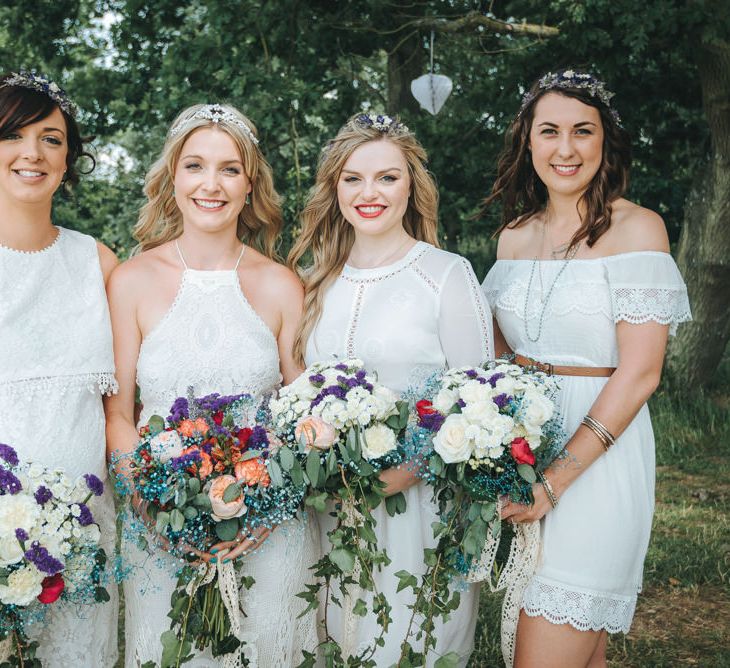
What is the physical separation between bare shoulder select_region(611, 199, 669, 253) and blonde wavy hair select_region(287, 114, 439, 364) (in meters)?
0.85

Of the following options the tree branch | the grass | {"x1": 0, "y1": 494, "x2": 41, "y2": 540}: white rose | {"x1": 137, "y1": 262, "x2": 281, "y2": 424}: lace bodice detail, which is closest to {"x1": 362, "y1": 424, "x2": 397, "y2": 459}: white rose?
{"x1": 137, "y1": 262, "x2": 281, "y2": 424}: lace bodice detail

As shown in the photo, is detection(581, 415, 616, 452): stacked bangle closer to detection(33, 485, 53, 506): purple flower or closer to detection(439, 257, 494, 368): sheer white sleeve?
detection(439, 257, 494, 368): sheer white sleeve

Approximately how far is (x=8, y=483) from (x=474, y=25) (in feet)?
21.9

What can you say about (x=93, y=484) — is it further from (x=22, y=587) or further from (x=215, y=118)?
(x=215, y=118)

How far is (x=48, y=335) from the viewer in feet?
10.5

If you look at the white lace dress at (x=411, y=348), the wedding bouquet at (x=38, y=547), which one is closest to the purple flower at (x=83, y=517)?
the wedding bouquet at (x=38, y=547)

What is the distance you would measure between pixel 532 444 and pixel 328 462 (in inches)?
28.1

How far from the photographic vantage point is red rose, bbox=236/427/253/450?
2.87 metres

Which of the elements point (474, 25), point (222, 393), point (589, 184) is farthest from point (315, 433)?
point (474, 25)

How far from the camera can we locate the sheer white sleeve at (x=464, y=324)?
11.0ft

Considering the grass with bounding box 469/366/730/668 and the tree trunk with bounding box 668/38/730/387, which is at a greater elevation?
the tree trunk with bounding box 668/38/730/387

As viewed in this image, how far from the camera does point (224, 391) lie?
3.48 meters

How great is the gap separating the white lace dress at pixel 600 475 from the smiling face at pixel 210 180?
4.60ft

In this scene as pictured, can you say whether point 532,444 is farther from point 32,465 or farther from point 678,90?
point 678,90
